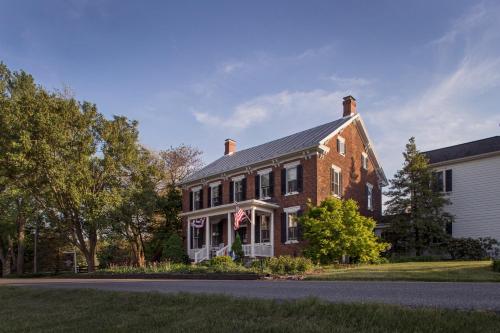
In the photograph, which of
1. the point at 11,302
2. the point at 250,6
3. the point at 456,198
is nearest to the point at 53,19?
the point at 250,6

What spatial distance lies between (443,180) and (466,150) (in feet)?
7.25

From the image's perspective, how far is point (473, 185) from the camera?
24.8 m

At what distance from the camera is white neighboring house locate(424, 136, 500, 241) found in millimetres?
23938

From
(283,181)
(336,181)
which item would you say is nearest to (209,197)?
(283,181)

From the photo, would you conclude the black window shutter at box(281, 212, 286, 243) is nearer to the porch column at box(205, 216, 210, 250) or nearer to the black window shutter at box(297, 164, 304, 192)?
the black window shutter at box(297, 164, 304, 192)

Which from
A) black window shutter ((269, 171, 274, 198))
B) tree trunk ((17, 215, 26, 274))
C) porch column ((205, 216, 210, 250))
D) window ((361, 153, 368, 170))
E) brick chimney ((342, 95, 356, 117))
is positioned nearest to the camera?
black window shutter ((269, 171, 274, 198))

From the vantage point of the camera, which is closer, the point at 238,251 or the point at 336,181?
the point at 238,251

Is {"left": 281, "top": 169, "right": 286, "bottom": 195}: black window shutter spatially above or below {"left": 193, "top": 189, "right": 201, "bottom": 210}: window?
above

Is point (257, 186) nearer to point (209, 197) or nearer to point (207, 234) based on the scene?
point (207, 234)

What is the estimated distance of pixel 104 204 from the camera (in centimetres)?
2625

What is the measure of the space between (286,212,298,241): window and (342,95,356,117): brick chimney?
A: 792 cm

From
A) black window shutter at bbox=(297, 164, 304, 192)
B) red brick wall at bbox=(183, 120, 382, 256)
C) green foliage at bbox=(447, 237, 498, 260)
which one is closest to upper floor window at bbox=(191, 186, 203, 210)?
red brick wall at bbox=(183, 120, 382, 256)

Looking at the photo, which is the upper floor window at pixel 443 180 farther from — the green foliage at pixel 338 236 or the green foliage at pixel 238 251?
the green foliage at pixel 238 251

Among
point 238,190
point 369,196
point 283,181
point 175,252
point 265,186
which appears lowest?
point 175,252
